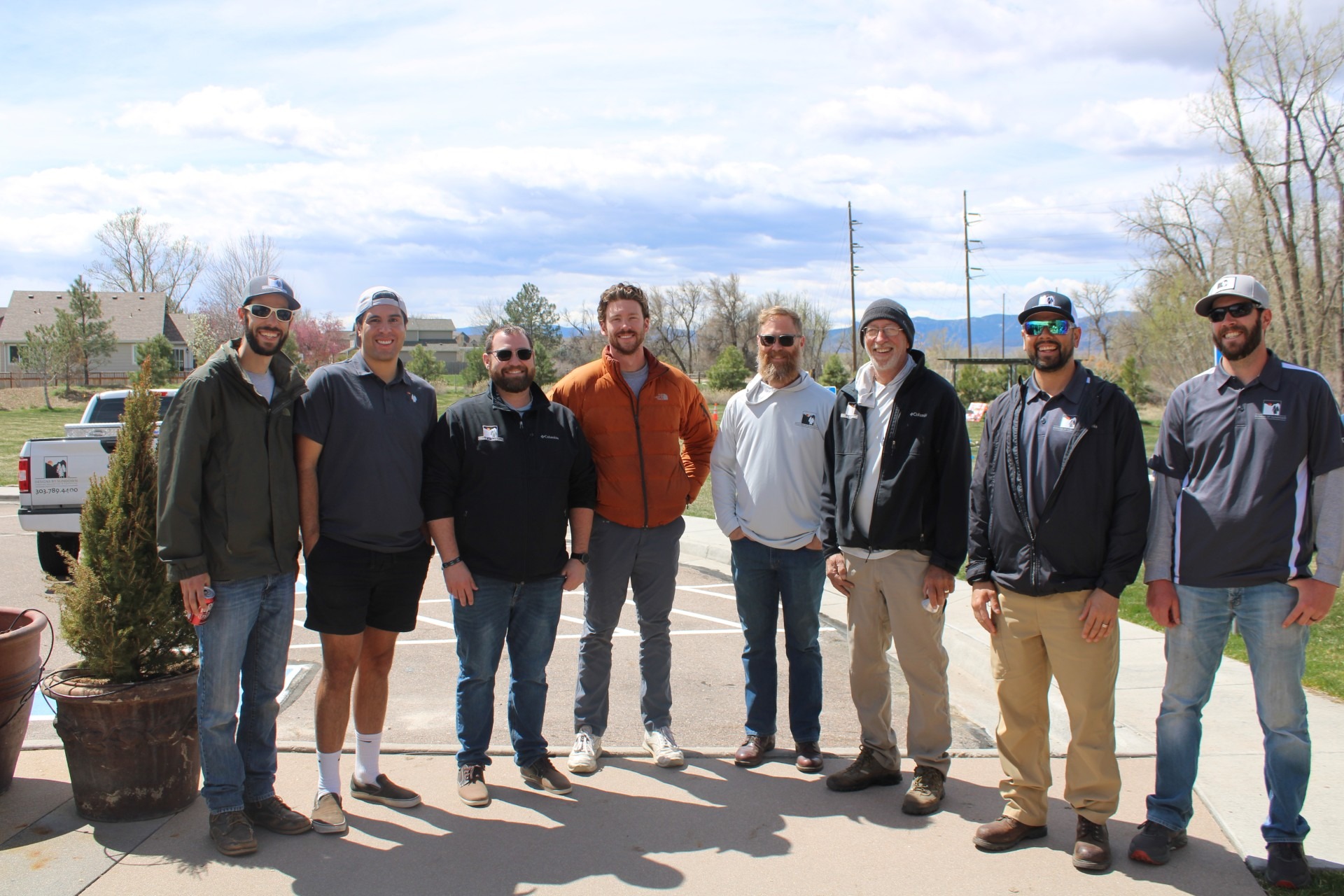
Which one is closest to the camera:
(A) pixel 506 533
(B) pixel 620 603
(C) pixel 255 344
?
(C) pixel 255 344

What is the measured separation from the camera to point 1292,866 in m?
3.55

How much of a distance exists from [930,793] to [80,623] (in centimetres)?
382

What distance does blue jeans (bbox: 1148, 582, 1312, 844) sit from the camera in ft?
11.9

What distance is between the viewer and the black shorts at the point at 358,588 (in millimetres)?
4098

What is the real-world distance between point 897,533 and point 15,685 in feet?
13.3

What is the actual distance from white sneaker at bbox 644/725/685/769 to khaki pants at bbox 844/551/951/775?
3.10 ft

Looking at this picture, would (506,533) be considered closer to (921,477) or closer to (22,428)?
(921,477)

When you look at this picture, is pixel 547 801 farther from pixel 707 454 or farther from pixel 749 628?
pixel 707 454

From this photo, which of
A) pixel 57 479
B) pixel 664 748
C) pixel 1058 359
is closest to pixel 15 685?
pixel 664 748

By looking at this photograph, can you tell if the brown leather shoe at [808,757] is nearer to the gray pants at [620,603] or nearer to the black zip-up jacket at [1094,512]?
the gray pants at [620,603]

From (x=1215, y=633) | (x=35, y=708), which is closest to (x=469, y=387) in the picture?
(x=35, y=708)

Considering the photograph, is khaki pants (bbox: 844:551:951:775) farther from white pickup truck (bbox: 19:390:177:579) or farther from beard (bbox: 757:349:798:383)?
white pickup truck (bbox: 19:390:177:579)

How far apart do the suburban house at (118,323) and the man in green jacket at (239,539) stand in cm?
6008

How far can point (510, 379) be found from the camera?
452cm
